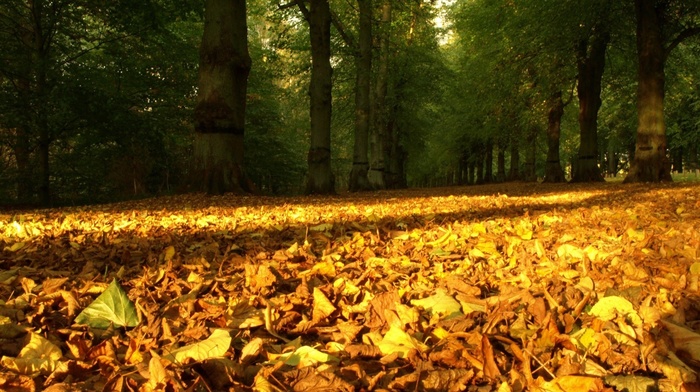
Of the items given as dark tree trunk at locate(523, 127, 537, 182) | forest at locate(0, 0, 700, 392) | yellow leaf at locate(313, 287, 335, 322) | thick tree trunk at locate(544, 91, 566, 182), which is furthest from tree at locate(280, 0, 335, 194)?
dark tree trunk at locate(523, 127, 537, 182)

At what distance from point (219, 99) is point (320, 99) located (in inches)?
159

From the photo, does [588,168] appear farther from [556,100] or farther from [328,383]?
[328,383]

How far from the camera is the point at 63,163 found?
12.6 m

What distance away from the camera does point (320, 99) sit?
11969 millimetres

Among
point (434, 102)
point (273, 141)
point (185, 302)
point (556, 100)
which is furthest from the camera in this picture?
point (434, 102)

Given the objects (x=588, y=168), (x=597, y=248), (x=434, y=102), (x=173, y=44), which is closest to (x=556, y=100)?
(x=588, y=168)

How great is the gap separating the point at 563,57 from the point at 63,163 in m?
15.9

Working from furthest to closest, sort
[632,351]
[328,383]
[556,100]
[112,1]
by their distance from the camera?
[556,100]
[112,1]
[632,351]
[328,383]

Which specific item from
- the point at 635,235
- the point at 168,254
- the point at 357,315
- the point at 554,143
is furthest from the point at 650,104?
the point at 357,315

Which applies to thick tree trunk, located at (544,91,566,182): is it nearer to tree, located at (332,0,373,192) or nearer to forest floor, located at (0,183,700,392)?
tree, located at (332,0,373,192)

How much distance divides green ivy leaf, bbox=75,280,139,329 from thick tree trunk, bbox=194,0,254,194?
6874mm

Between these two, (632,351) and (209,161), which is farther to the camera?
(209,161)

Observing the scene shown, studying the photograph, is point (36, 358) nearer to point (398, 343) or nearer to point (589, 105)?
point (398, 343)

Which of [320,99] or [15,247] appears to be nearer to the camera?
[15,247]
